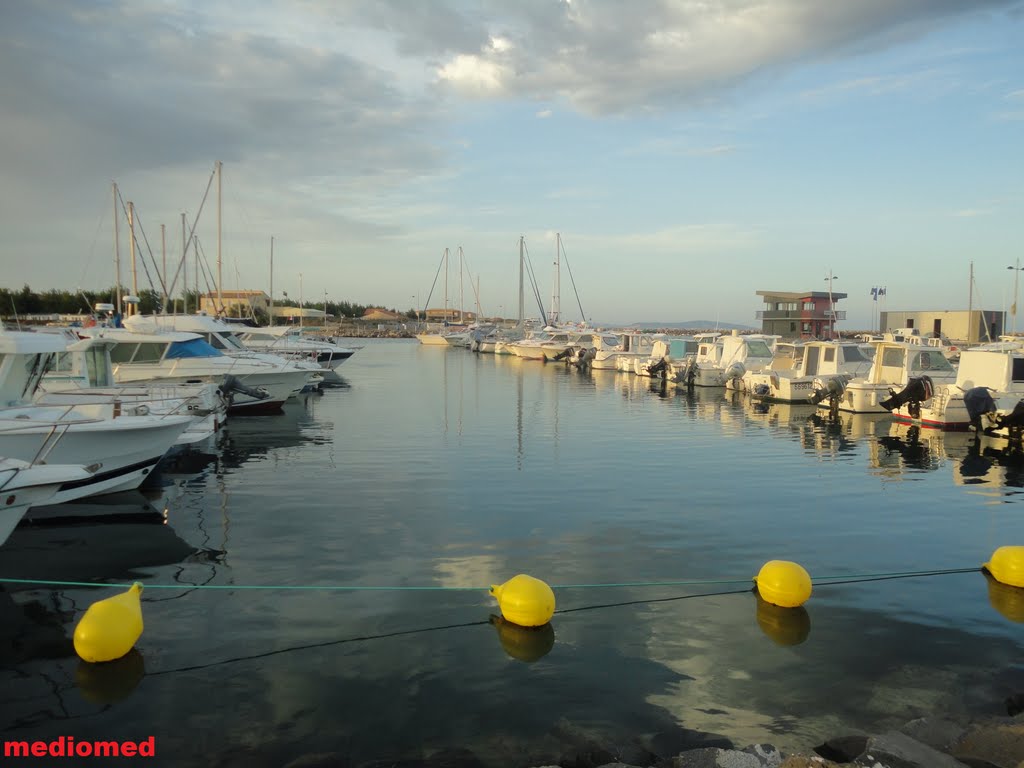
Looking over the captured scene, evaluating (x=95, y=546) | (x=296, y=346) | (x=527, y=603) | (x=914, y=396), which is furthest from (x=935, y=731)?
(x=296, y=346)

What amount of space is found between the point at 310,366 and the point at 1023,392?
79.6ft

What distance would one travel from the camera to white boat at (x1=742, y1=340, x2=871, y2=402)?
31844 millimetres

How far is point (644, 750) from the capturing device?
Result: 6.17 m

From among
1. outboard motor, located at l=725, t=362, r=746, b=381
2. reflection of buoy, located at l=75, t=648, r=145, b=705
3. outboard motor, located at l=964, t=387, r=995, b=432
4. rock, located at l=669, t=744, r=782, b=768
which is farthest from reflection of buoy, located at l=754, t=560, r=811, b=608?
outboard motor, located at l=725, t=362, r=746, b=381

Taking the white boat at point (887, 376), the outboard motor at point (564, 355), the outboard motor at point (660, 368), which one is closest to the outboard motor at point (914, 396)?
the white boat at point (887, 376)

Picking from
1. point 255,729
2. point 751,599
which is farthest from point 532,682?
point 751,599

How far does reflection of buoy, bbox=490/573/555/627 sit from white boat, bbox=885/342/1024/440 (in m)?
19.0

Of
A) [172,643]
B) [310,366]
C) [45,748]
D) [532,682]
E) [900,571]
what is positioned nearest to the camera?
[45,748]

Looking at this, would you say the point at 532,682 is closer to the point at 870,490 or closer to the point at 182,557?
the point at 182,557

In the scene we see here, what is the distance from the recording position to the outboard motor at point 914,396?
25.4 meters

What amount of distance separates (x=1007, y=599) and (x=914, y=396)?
17696 mm

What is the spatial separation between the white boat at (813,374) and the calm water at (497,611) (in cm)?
1272

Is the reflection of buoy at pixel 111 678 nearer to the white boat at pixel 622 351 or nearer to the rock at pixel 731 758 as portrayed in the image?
the rock at pixel 731 758

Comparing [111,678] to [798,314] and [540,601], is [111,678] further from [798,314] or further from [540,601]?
[798,314]
